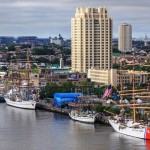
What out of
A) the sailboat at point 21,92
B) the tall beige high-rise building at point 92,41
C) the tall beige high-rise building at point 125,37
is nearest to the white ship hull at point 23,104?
the sailboat at point 21,92

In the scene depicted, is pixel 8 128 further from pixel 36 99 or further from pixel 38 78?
pixel 38 78

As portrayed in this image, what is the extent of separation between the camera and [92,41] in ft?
123

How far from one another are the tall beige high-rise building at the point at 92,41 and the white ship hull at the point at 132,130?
15.2 m

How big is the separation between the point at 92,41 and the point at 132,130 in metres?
16.7

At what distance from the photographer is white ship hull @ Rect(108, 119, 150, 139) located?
20578 millimetres

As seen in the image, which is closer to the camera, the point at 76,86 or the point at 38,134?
the point at 38,134

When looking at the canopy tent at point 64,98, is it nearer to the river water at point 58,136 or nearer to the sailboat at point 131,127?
the river water at point 58,136

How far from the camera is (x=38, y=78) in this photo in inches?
1406

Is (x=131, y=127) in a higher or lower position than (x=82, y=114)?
lower

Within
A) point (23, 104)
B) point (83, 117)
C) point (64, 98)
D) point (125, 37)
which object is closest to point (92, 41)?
point (23, 104)

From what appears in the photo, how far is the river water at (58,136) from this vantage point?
19.0 m

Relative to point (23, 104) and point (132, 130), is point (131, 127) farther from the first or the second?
point (23, 104)

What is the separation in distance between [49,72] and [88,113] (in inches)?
529

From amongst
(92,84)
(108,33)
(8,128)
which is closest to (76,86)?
(92,84)
